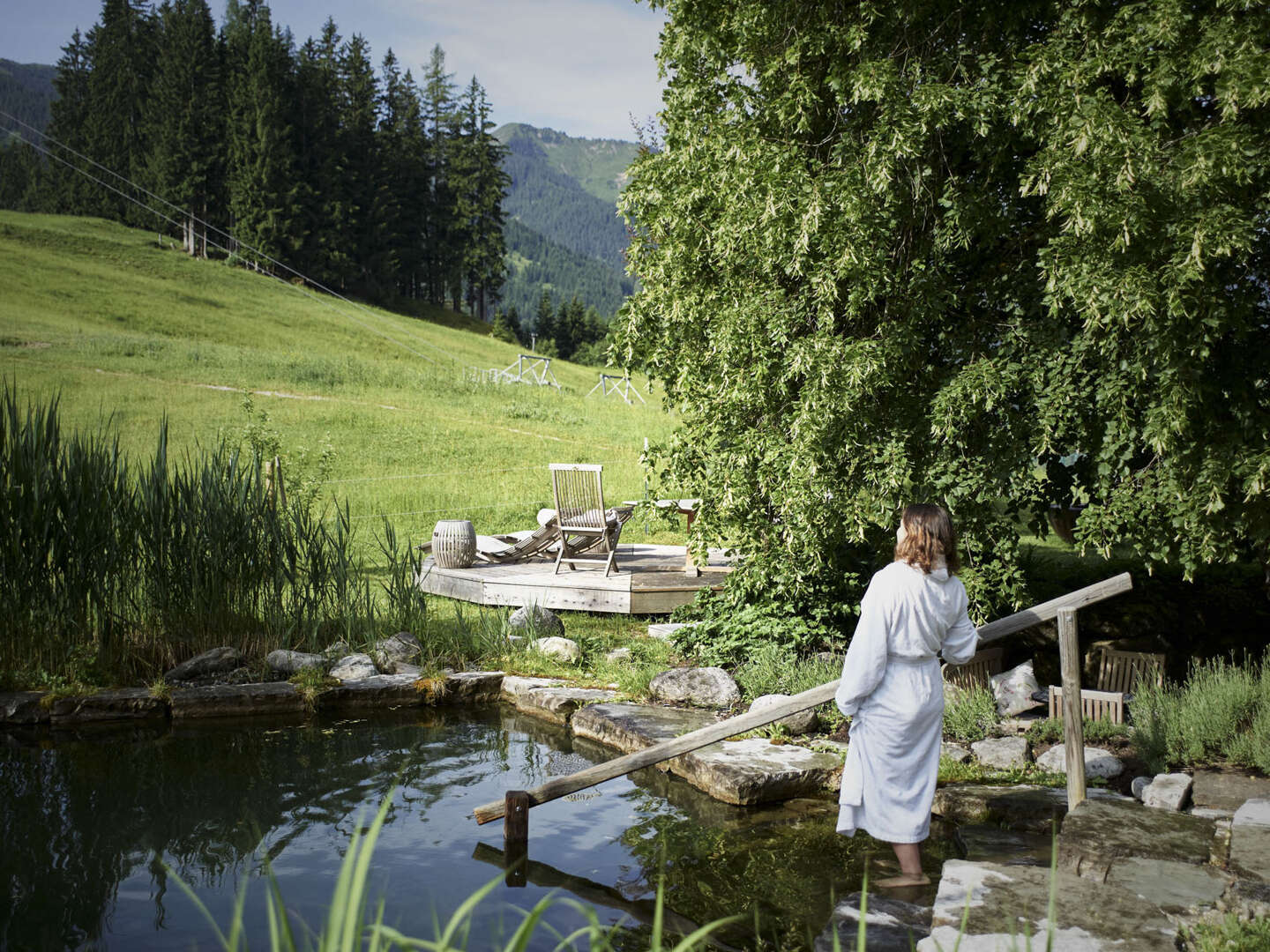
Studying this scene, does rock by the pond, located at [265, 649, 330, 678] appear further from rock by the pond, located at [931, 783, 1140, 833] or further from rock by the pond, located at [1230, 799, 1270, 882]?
rock by the pond, located at [1230, 799, 1270, 882]

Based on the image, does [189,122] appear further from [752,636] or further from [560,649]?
[752,636]

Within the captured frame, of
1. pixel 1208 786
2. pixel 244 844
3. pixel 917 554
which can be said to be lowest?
A: pixel 244 844

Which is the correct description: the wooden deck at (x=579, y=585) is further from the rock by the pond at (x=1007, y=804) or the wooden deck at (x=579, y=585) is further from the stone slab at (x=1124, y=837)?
the stone slab at (x=1124, y=837)

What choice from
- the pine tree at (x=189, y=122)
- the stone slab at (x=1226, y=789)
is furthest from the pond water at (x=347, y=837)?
the pine tree at (x=189, y=122)

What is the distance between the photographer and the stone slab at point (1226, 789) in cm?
498

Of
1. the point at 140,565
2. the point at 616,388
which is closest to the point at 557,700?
the point at 140,565

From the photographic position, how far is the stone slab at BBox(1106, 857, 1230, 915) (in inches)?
146

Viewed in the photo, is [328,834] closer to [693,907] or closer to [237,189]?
[693,907]

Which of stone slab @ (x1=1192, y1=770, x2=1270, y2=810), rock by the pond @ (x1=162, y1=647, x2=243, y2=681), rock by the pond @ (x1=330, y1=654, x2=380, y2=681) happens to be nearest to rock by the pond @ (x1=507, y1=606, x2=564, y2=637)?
rock by the pond @ (x1=330, y1=654, x2=380, y2=681)

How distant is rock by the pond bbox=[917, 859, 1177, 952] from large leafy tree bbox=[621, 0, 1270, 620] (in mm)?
3038

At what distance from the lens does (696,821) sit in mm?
5617

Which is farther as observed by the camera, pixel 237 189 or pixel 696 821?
pixel 237 189

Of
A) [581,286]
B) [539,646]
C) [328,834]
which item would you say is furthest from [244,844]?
[581,286]

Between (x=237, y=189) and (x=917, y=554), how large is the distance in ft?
182
